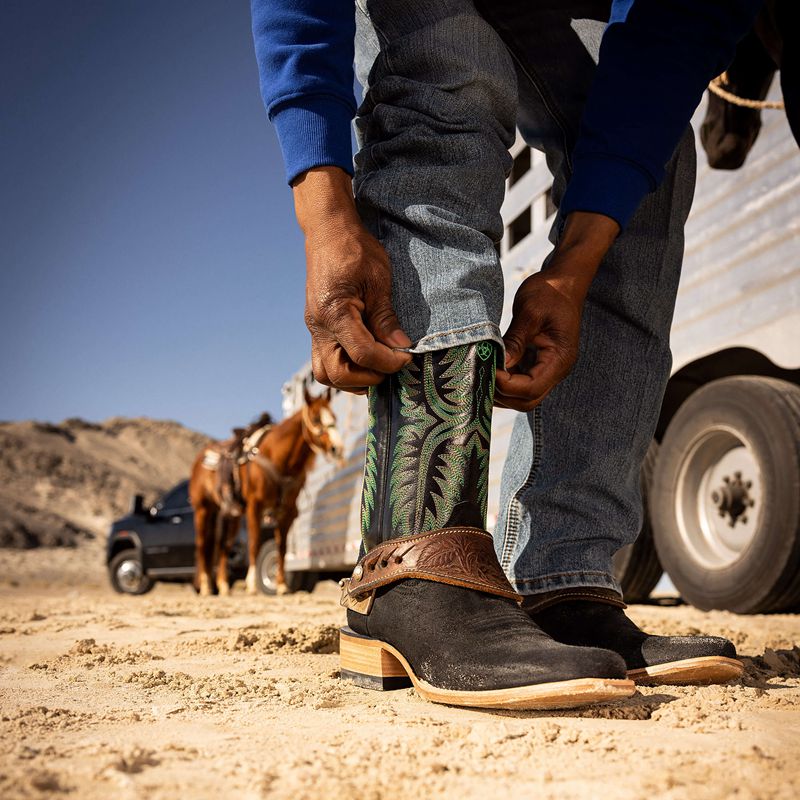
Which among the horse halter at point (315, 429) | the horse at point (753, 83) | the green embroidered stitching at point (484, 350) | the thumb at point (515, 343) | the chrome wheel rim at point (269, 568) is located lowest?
the chrome wheel rim at point (269, 568)

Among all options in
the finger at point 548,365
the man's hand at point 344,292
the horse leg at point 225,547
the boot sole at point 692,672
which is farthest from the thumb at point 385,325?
the horse leg at point 225,547

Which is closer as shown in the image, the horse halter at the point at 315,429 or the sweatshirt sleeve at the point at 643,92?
the sweatshirt sleeve at the point at 643,92

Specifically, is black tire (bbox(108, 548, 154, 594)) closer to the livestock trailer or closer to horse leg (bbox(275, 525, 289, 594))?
horse leg (bbox(275, 525, 289, 594))

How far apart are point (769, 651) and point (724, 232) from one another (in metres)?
2.16

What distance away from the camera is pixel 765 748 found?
2.69 feet

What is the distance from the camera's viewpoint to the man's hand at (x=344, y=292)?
3.81 ft

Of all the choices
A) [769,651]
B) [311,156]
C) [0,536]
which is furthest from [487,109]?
[0,536]

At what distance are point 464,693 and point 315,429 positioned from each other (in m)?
6.35

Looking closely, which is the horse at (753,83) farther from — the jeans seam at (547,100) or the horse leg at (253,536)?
the horse leg at (253,536)

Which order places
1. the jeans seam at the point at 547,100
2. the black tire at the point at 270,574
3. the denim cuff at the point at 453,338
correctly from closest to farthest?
the denim cuff at the point at 453,338 → the jeans seam at the point at 547,100 → the black tire at the point at 270,574

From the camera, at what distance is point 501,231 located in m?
1.37

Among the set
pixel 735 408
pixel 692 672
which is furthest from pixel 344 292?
pixel 735 408

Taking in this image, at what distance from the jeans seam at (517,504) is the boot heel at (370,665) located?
1.17 feet

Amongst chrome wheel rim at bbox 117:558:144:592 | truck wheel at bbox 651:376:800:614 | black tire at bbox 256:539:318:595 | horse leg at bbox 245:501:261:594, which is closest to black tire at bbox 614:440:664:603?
truck wheel at bbox 651:376:800:614
